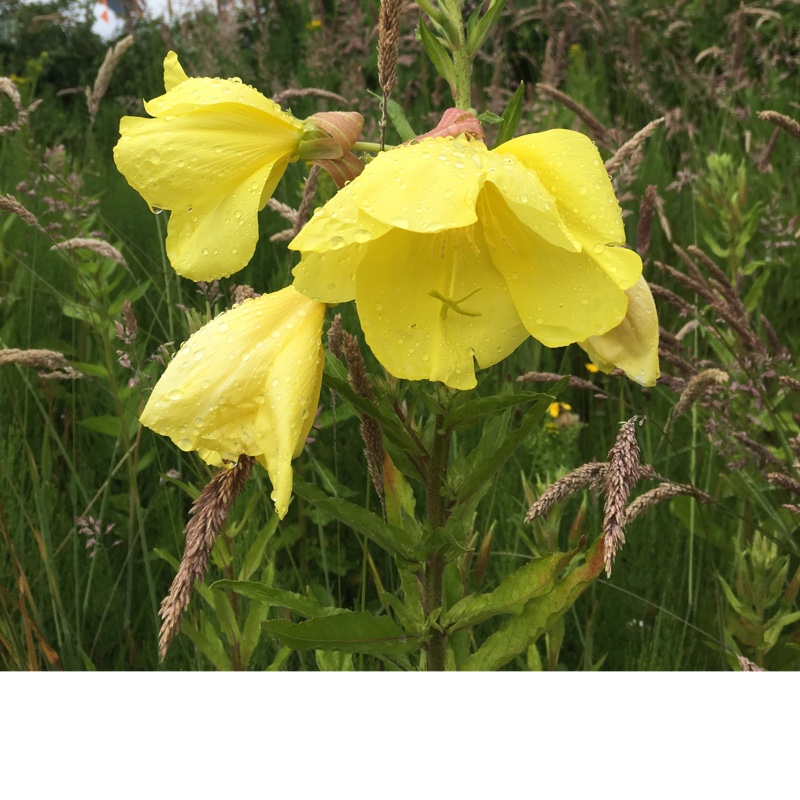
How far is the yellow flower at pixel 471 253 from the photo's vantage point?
0.48m

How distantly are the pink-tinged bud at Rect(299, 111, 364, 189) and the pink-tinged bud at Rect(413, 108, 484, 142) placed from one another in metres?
0.08

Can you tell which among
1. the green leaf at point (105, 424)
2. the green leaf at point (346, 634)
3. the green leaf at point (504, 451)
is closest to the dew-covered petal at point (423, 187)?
the green leaf at point (504, 451)

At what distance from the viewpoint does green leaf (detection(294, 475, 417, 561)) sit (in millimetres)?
696

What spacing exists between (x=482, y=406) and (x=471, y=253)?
0.14 meters

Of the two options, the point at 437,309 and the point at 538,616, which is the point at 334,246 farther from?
the point at 538,616

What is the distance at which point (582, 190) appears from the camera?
20.6 inches

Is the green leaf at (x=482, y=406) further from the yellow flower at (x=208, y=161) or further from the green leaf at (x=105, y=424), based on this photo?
the green leaf at (x=105, y=424)

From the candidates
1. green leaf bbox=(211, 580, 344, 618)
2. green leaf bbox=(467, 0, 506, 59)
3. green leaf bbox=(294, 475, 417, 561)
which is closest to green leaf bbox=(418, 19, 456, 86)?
green leaf bbox=(467, 0, 506, 59)

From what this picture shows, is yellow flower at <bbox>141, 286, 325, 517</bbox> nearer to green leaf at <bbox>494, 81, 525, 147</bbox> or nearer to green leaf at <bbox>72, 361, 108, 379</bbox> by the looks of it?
green leaf at <bbox>494, 81, 525, 147</bbox>

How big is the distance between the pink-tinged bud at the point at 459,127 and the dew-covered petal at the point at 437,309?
62 mm

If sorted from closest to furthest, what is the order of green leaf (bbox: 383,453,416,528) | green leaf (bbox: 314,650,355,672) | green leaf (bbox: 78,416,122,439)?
green leaf (bbox: 383,453,416,528) → green leaf (bbox: 314,650,355,672) → green leaf (bbox: 78,416,122,439)

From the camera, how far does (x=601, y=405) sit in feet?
5.16
